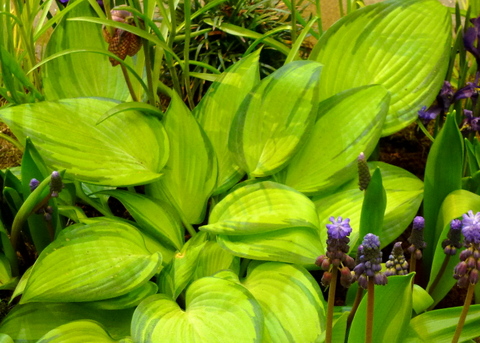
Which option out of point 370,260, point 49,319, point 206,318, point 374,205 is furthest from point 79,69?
point 370,260

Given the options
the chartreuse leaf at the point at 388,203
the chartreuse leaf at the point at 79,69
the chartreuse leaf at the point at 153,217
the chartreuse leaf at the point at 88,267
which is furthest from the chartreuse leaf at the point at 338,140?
the chartreuse leaf at the point at 79,69

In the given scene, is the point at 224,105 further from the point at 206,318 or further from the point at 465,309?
the point at 465,309

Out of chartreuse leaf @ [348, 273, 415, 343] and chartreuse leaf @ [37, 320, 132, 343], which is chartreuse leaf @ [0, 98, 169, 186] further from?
chartreuse leaf @ [348, 273, 415, 343]

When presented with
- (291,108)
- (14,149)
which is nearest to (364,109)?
(291,108)

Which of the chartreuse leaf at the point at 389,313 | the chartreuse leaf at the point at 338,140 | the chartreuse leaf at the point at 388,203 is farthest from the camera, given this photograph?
the chartreuse leaf at the point at 338,140

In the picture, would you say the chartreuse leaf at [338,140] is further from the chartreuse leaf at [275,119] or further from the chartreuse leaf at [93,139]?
the chartreuse leaf at [93,139]

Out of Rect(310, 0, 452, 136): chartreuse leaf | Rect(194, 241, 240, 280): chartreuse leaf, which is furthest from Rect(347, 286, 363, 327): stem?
Rect(310, 0, 452, 136): chartreuse leaf
